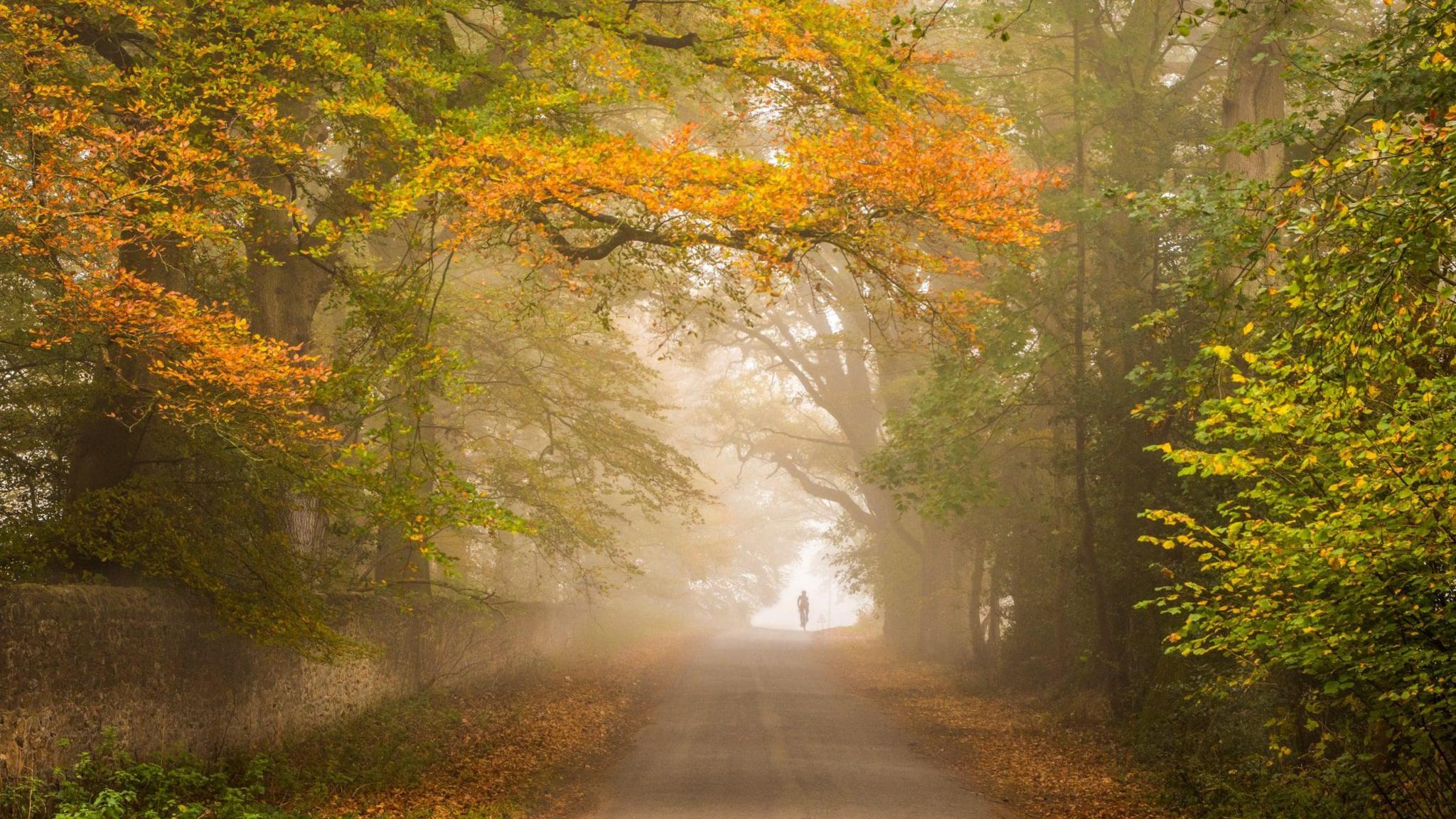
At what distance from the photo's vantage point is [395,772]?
9969mm

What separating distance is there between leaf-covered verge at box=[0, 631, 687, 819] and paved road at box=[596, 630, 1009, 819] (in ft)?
2.25

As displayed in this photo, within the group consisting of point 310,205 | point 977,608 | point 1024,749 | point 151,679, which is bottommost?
point 1024,749

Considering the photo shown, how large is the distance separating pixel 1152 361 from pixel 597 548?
9988mm

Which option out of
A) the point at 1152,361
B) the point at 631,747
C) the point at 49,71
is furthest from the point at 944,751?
the point at 49,71

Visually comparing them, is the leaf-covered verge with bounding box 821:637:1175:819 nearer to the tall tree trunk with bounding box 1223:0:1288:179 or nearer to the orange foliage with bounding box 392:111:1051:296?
the orange foliage with bounding box 392:111:1051:296

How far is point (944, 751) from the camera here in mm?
13148

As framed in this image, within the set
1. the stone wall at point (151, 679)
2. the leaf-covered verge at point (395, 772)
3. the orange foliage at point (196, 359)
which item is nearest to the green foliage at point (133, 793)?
the leaf-covered verge at point (395, 772)

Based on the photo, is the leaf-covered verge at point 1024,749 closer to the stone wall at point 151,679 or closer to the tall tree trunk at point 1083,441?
the tall tree trunk at point 1083,441

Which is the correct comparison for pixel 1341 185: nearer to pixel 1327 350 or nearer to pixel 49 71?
pixel 1327 350

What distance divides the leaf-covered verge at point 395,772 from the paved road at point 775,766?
69 cm

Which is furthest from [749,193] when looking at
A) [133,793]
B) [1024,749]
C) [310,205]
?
[1024,749]

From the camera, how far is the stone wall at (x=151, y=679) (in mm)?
7336

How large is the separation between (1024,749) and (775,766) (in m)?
3.51

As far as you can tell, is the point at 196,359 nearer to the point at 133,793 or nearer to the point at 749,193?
the point at 133,793
